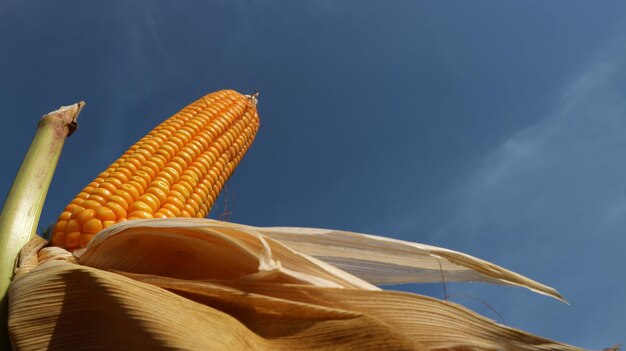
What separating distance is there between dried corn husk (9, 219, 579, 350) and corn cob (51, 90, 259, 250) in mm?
642

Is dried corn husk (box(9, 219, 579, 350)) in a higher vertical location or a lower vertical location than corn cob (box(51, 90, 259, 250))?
lower

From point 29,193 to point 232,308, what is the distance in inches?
42.9

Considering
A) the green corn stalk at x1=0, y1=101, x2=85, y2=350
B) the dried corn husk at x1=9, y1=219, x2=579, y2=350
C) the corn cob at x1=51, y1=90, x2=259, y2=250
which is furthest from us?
the corn cob at x1=51, y1=90, x2=259, y2=250

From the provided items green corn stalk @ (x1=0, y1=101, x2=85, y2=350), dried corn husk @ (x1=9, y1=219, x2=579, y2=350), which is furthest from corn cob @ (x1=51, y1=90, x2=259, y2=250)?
dried corn husk @ (x1=9, y1=219, x2=579, y2=350)

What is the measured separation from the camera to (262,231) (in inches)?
60.6

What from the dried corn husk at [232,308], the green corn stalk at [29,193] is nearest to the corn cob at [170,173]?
the green corn stalk at [29,193]

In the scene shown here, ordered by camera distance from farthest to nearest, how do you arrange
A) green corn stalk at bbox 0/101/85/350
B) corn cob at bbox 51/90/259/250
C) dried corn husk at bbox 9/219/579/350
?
1. corn cob at bbox 51/90/259/250
2. green corn stalk at bbox 0/101/85/350
3. dried corn husk at bbox 9/219/579/350

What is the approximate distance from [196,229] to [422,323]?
0.68 metres

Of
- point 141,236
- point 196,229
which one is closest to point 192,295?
point 196,229

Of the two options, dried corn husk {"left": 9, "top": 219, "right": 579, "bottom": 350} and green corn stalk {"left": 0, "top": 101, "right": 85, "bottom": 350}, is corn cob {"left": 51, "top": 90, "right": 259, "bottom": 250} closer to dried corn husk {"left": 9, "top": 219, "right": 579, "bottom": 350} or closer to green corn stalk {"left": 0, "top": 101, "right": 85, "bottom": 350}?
green corn stalk {"left": 0, "top": 101, "right": 85, "bottom": 350}

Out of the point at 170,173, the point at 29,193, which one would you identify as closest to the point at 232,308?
the point at 29,193

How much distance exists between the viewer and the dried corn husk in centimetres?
119

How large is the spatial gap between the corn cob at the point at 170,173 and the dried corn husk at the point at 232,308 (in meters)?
0.64

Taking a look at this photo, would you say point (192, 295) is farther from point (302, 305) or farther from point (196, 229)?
point (302, 305)
